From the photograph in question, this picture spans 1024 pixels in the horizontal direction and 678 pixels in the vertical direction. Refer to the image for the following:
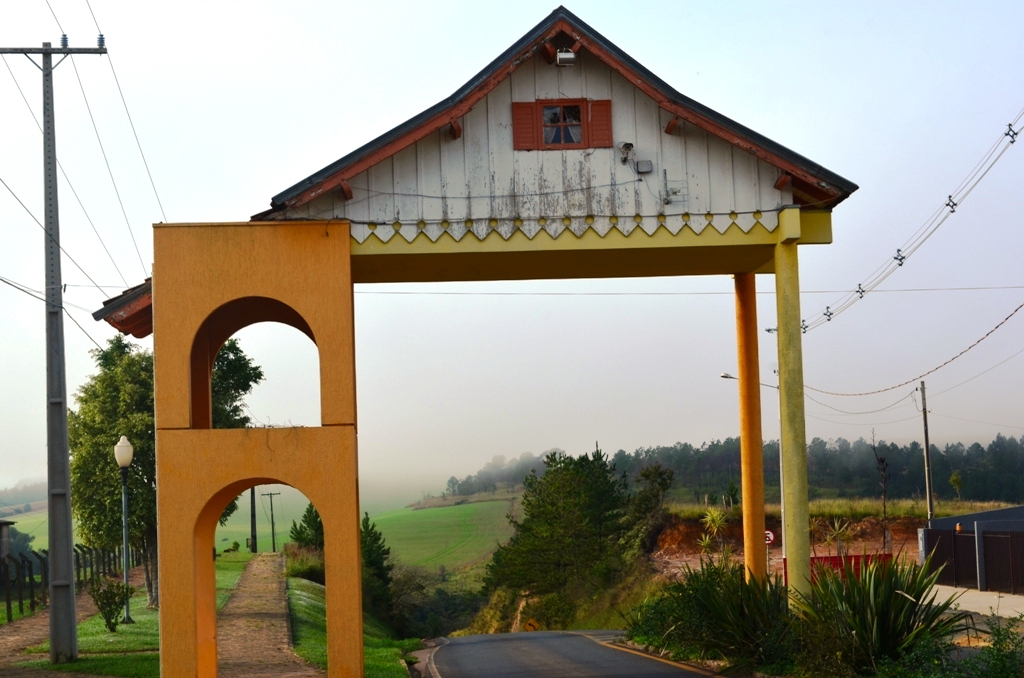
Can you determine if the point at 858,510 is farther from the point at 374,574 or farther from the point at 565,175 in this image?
the point at 565,175

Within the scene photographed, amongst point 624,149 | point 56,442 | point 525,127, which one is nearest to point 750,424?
point 624,149

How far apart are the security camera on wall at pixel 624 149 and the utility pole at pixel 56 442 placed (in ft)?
37.8

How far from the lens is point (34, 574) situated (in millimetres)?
34062

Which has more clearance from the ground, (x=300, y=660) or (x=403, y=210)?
(x=403, y=210)

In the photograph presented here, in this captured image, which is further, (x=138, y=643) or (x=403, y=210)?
(x=138, y=643)

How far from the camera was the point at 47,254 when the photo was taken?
66.4ft

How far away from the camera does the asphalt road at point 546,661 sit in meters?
18.4

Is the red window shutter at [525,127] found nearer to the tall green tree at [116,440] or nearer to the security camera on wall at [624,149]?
the security camera on wall at [624,149]

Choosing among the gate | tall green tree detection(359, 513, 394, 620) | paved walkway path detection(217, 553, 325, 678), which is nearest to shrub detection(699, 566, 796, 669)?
paved walkway path detection(217, 553, 325, 678)

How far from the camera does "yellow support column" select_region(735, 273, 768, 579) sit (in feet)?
55.4

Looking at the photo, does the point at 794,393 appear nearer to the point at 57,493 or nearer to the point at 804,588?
the point at 804,588

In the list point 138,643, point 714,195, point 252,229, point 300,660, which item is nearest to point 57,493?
point 138,643

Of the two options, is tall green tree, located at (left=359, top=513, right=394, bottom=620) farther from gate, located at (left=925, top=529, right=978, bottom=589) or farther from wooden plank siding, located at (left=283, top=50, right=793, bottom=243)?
wooden plank siding, located at (left=283, top=50, right=793, bottom=243)

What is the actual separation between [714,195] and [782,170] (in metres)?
1.06
